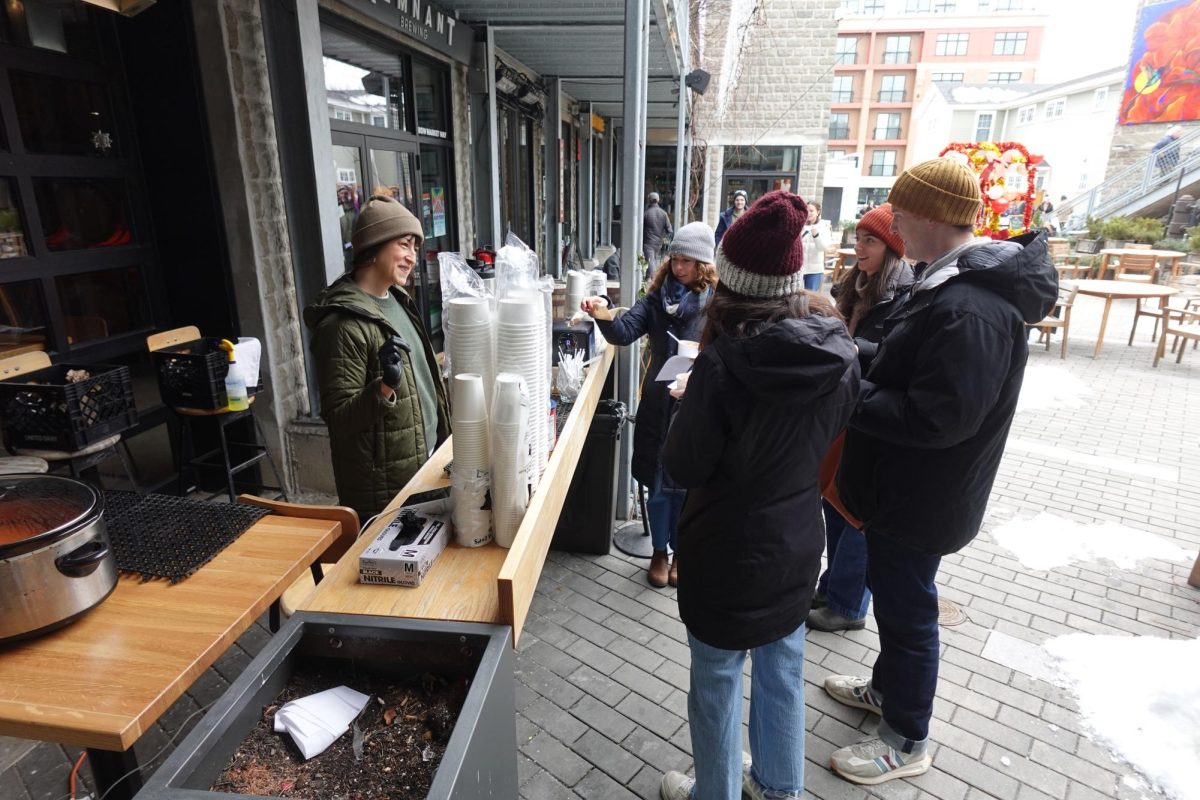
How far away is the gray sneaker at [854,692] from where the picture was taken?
9.19ft

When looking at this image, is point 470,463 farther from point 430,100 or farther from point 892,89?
point 892,89

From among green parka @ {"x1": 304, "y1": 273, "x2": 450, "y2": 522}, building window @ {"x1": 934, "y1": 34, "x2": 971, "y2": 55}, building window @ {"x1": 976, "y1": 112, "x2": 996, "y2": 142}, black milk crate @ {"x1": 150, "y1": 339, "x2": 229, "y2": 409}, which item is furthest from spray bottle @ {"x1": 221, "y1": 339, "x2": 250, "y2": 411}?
building window @ {"x1": 934, "y1": 34, "x2": 971, "y2": 55}

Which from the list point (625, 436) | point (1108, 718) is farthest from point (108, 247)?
point (1108, 718)

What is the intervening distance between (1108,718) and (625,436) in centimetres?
269

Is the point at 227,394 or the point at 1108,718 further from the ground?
the point at 227,394

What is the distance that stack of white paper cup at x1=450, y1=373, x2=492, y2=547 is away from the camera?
1.76m

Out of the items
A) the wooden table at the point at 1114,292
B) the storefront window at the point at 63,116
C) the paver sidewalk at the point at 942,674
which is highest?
the storefront window at the point at 63,116

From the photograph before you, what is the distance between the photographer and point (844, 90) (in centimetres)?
5569

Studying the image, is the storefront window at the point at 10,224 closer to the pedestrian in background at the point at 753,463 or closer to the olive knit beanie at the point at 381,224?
the olive knit beanie at the point at 381,224

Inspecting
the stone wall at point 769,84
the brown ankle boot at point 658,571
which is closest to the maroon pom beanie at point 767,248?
the brown ankle boot at point 658,571

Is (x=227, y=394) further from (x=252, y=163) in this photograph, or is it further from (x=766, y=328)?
(x=766, y=328)

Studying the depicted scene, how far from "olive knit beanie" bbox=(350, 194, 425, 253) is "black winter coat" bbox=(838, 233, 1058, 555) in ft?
5.74

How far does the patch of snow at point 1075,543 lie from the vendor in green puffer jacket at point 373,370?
3839mm

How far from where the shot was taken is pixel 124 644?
1.45 meters
